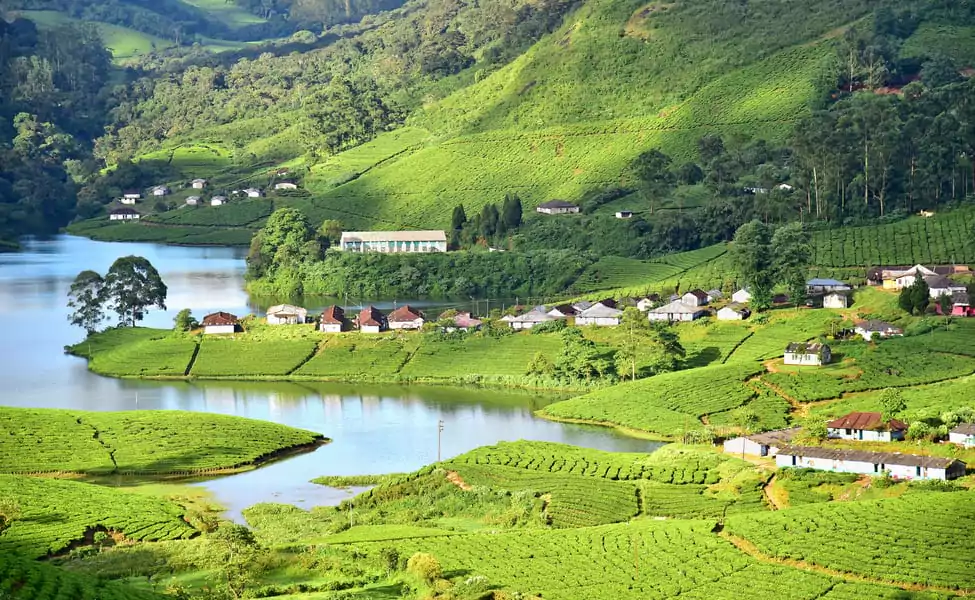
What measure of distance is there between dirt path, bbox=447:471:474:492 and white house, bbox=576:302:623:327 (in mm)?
28276

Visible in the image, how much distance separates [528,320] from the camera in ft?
279

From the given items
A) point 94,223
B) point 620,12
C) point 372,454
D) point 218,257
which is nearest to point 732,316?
point 372,454

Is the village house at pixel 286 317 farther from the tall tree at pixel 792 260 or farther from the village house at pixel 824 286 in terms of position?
the village house at pixel 824 286

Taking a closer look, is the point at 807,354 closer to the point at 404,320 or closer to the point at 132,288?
the point at 404,320

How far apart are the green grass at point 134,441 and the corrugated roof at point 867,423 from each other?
2241 centimetres

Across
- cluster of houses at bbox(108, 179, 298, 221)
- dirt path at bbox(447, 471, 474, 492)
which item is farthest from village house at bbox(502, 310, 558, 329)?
cluster of houses at bbox(108, 179, 298, 221)

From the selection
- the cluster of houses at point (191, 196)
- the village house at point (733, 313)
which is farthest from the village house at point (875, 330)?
the cluster of houses at point (191, 196)

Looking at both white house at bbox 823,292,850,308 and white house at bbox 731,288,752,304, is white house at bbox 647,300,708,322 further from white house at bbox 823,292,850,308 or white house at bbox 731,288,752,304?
white house at bbox 823,292,850,308

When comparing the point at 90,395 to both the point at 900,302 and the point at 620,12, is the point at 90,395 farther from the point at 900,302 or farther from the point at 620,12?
the point at 620,12

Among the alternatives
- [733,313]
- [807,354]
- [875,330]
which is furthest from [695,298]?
[807,354]

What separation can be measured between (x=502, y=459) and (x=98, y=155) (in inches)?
5315

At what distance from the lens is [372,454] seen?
62.7m

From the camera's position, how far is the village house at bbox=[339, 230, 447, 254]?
11506cm

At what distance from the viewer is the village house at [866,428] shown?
5547cm
